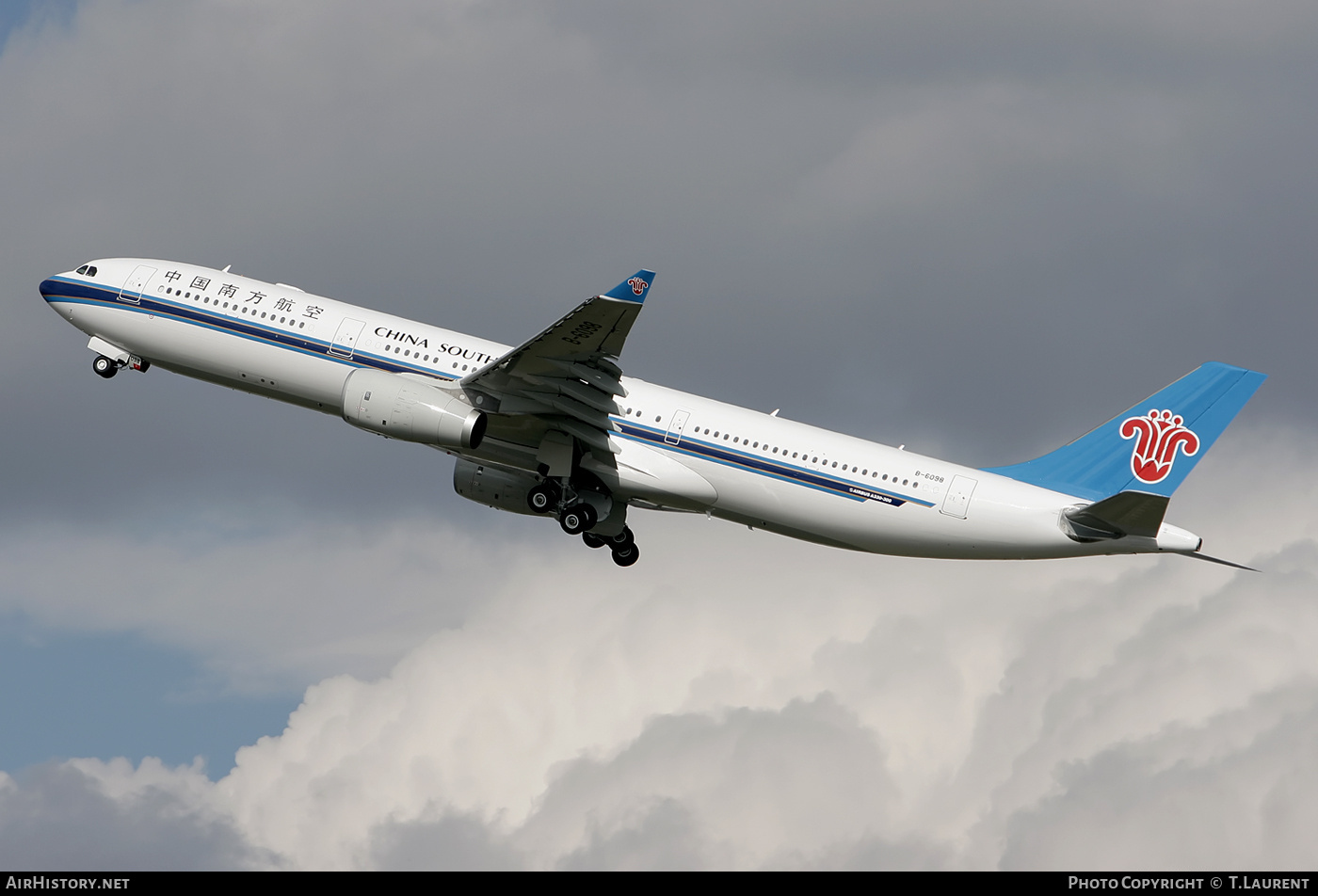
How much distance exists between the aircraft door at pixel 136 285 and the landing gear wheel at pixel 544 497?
48.0ft

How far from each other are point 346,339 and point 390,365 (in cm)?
167

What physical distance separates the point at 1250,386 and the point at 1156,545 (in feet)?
21.1

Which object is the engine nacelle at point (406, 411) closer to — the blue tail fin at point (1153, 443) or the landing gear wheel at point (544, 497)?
the landing gear wheel at point (544, 497)

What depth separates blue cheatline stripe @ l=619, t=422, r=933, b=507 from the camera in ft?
148

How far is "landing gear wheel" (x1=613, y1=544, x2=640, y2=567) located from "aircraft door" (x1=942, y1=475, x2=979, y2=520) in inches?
474

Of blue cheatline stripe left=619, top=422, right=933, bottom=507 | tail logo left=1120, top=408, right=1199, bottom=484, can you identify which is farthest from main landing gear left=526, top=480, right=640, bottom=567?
tail logo left=1120, top=408, right=1199, bottom=484

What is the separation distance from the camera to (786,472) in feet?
149

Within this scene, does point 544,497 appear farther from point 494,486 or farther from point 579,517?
point 494,486

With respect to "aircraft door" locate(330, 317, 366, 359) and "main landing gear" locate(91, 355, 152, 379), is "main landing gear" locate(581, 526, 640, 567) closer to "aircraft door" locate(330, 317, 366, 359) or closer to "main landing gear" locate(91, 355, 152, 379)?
"aircraft door" locate(330, 317, 366, 359)

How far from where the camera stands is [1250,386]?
45531 millimetres

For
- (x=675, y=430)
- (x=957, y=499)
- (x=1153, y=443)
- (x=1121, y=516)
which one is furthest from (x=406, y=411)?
(x=1153, y=443)
